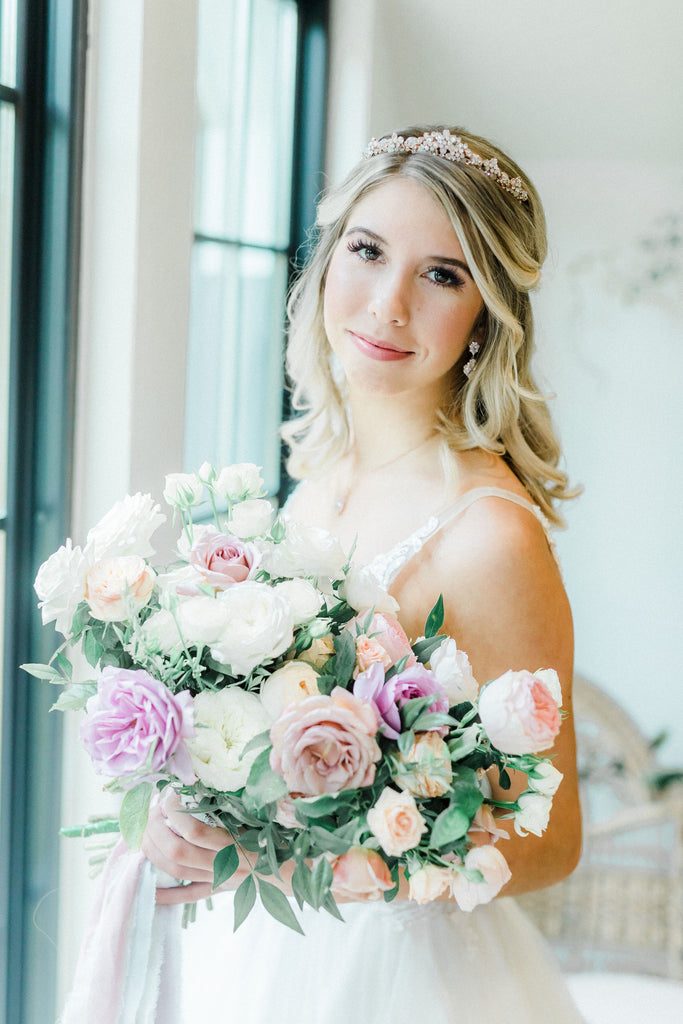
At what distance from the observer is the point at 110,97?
148 cm

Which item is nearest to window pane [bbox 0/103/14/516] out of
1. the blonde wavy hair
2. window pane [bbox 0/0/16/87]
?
window pane [bbox 0/0/16/87]

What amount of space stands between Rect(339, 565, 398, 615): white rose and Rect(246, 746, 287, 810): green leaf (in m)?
0.22

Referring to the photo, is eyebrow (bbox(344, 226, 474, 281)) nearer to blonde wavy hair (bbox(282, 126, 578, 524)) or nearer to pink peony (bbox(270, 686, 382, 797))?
blonde wavy hair (bbox(282, 126, 578, 524))

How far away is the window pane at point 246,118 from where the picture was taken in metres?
2.05

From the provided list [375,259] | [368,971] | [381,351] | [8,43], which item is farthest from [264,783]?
[8,43]

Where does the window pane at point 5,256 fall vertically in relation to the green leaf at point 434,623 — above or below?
above

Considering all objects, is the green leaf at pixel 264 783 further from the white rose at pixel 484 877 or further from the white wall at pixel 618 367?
the white wall at pixel 618 367

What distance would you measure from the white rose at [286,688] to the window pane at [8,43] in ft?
→ 3.49

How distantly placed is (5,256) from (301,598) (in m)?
0.86

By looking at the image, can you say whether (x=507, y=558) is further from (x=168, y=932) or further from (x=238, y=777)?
(x=168, y=932)

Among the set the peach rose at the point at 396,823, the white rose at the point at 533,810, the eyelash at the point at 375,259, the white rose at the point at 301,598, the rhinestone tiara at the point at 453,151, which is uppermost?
the rhinestone tiara at the point at 453,151

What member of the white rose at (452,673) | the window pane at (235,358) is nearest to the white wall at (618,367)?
the window pane at (235,358)

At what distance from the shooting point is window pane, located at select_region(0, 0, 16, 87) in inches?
55.9

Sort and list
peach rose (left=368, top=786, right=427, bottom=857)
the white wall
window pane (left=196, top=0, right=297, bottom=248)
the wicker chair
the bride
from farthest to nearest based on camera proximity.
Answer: the white wall, the wicker chair, window pane (left=196, top=0, right=297, bottom=248), the bride, peach rose (left=368, top=786, right=427, bottom=857)
